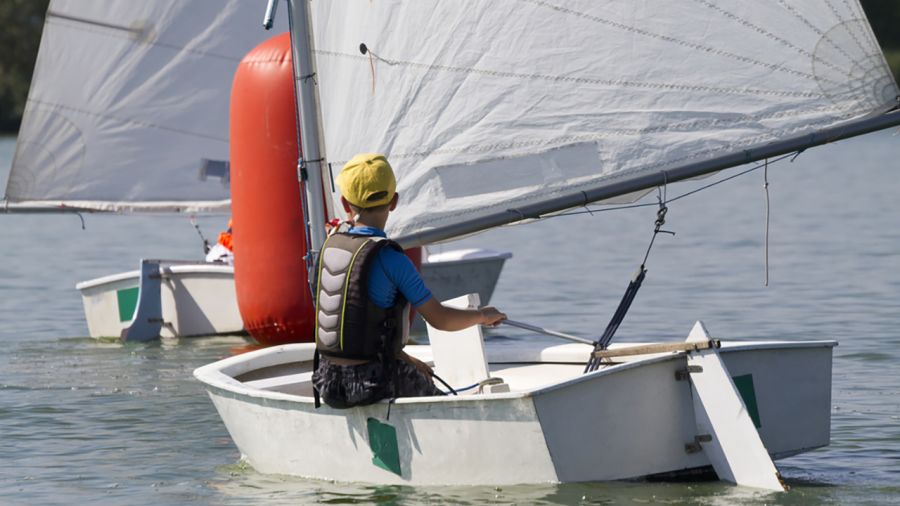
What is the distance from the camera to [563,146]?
22.0 ft

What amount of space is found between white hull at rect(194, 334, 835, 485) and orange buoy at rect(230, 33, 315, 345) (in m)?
3.84

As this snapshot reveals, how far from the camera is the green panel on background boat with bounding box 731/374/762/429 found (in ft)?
19.5

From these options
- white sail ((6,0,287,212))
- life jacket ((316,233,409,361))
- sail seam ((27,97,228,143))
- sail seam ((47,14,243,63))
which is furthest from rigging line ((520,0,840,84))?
sail seam ((27,97,228,143))

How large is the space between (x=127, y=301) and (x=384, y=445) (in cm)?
629

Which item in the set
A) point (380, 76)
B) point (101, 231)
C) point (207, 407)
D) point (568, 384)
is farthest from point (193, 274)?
point (101, 231)

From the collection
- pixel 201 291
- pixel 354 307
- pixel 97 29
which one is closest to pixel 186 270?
pixel 201 291

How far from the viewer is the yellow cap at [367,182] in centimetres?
586

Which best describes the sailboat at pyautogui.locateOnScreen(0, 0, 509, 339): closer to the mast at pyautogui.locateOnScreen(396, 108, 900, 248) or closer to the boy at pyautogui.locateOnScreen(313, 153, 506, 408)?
the mast at pyautogui.locateOnScreen(396, 108, 900, 248)

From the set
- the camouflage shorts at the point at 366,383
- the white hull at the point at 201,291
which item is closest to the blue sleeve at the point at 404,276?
the camouflage shorts at the point at 366,383

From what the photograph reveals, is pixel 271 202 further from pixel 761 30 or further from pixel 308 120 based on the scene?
pixel 761 30

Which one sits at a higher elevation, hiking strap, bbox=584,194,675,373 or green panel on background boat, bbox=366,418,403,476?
hiking strap, bbox=584,194,675,373

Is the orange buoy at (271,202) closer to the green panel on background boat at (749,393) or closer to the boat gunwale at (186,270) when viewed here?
the boat gunwale at (186,270)

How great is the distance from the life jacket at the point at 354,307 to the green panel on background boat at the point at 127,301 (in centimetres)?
610

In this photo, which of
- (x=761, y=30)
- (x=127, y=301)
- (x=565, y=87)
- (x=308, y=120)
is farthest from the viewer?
(x=127, y=301)
